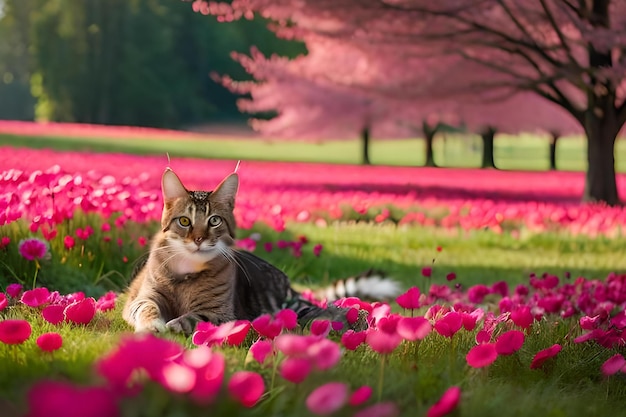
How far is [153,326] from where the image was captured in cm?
322

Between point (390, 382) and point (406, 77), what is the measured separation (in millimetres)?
10185

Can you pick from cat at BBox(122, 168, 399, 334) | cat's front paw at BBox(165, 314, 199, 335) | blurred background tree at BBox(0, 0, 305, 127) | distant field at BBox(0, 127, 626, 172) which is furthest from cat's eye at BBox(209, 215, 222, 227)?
blurred background tree at BBox(0, 0, 305, 127)

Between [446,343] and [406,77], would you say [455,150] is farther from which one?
[446,343]

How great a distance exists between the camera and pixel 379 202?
1082 cm

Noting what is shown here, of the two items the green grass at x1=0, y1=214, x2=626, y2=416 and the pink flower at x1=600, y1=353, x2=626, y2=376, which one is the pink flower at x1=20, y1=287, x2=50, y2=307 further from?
the pink flower at x1=600, y1=353, x2=626, y2=376

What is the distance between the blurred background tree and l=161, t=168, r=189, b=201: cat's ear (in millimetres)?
12232

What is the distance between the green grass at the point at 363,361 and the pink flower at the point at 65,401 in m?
0.20

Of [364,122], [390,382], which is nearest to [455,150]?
[364,122]

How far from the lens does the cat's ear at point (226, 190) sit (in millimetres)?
3555

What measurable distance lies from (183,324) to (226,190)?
62 centimetres

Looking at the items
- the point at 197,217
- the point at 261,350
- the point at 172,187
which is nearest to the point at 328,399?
the point at 261,350

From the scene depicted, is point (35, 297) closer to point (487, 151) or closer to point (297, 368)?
point (297, 368)

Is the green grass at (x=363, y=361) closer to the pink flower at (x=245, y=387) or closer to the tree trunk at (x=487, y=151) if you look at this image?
the pink flower at (x=245, y=387)

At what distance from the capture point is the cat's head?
11.4ft
